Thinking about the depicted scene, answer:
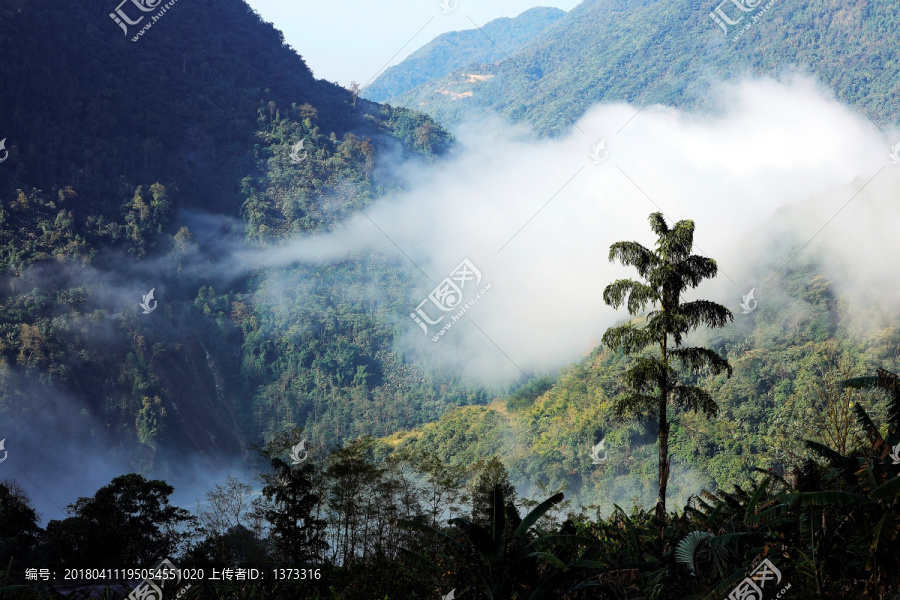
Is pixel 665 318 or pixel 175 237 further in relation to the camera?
pixel 175 237

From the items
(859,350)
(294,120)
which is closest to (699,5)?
(294,120)

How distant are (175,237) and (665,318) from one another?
80.9 m

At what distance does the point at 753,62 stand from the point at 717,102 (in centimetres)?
1021

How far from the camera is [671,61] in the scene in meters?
151

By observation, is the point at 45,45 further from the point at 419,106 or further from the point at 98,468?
the point at 419,106

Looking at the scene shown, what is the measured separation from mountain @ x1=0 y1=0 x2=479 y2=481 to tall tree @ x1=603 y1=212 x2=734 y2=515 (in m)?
57.0

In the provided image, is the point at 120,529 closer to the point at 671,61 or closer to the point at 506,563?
the point at 506,563

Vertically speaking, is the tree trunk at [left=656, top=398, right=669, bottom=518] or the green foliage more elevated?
the green foliage

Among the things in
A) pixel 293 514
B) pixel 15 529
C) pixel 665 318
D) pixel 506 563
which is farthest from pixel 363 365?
pixel 506 563

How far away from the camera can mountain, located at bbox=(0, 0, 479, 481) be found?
6419cm

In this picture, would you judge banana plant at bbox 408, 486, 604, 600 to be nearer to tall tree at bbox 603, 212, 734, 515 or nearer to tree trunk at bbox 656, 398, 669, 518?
tree trunk at bbox 656, 398, 669, 518

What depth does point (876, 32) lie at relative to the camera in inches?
4983

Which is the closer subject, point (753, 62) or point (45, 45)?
point (45, 45)

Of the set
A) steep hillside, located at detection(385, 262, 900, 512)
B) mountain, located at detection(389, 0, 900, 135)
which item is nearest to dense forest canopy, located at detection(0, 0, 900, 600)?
steep hillside, located at detection(385, 262, 900, 512)
